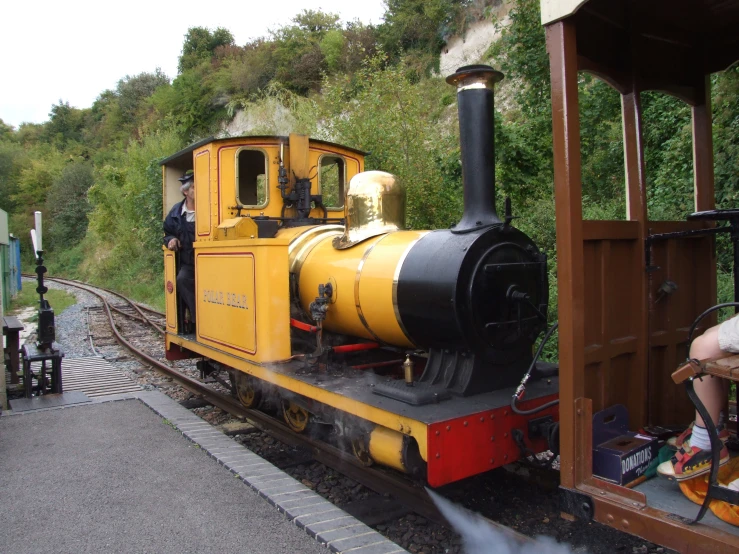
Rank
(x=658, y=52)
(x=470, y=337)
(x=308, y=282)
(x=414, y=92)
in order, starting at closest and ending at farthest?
(x=658, y=52) < (x=470, y=337) < (x=308, y=282) < (x=414, y=92)

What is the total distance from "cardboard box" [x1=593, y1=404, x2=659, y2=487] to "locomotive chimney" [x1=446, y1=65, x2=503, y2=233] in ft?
4.30

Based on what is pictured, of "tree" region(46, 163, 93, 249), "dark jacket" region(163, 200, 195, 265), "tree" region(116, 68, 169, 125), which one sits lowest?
"dark jacket" region(163, 200, 195, 265)

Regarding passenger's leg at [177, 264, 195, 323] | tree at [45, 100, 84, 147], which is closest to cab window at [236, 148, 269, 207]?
passenger's leg at [177, 264, 195, 323]

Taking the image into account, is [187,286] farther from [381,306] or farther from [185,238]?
[381,306]

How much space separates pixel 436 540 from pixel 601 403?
49.0 inches

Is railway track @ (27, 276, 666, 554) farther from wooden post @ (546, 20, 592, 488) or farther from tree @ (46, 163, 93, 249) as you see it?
tree @ (46, 163, 93, 249)

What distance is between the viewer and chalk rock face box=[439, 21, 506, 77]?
67.1ft

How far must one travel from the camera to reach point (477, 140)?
3.45 meters

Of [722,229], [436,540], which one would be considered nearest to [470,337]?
[436,540]

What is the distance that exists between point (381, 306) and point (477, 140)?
4.02ft

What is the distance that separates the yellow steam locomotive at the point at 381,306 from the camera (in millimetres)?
3314

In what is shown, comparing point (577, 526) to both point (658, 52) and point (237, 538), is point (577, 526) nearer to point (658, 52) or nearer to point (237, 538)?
point (237, 538)

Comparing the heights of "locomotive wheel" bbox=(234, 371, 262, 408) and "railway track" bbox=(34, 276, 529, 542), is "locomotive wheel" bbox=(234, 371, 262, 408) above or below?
above

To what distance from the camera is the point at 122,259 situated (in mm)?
25391
